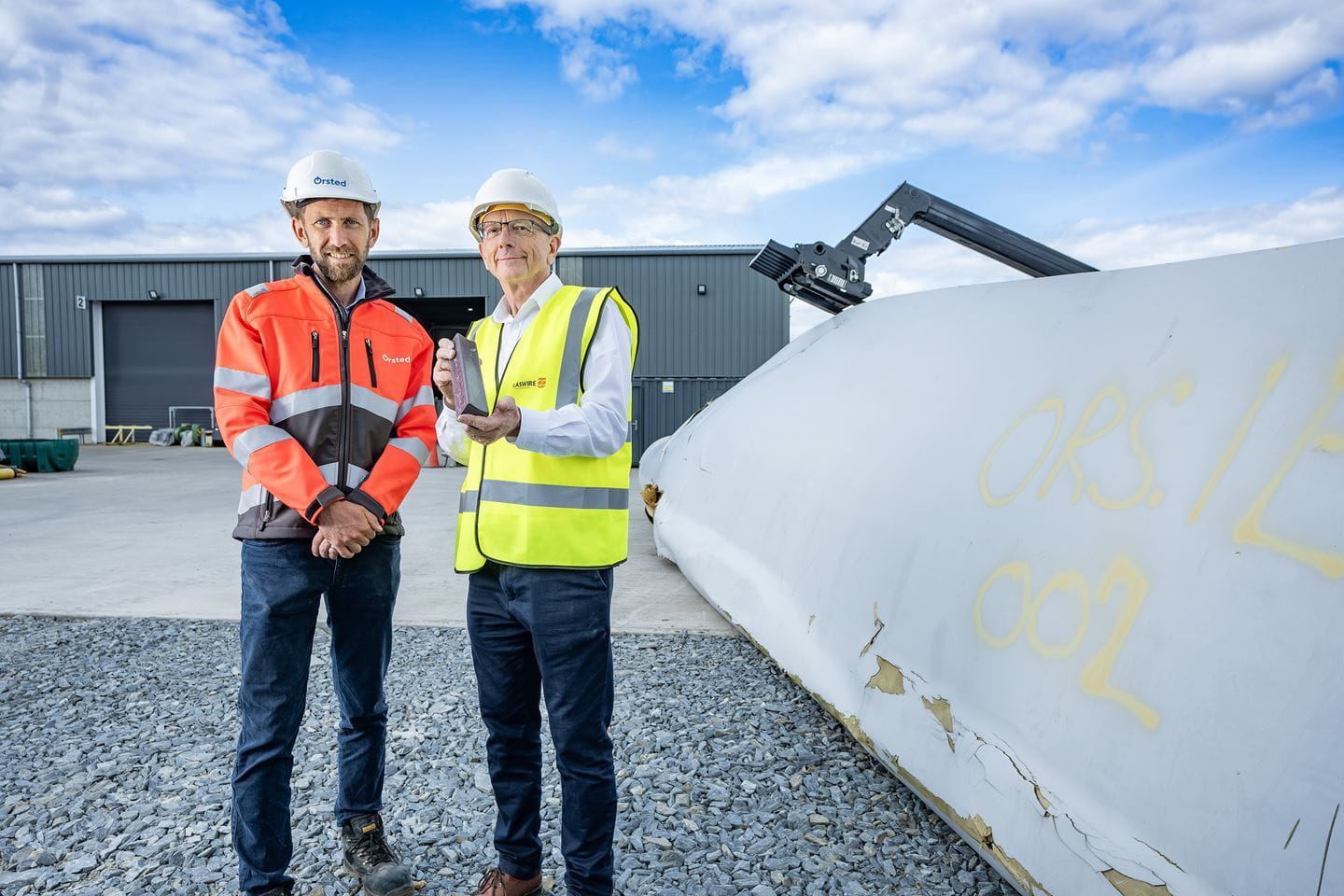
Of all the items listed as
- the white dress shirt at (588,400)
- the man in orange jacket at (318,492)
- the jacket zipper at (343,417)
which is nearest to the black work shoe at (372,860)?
the man in orange jacket at (318,492)

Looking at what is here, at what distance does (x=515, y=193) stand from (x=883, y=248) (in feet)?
20.4

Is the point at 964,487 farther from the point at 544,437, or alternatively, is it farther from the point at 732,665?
the point at 732,665

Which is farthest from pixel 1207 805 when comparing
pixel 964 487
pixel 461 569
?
pixel 461 569

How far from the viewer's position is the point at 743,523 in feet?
14.7

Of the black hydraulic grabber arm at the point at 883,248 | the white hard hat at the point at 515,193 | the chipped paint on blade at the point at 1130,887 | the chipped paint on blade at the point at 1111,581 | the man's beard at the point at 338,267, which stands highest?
the black hydraulic grabber arm at the point at 883,248

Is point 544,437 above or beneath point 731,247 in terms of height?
A: beneath

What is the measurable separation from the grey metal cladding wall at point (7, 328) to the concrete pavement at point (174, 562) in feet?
52.1

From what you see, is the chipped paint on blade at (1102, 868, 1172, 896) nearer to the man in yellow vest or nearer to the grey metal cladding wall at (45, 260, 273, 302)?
the man in yellow vest

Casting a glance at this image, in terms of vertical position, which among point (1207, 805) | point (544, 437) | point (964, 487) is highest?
point (544, 437)

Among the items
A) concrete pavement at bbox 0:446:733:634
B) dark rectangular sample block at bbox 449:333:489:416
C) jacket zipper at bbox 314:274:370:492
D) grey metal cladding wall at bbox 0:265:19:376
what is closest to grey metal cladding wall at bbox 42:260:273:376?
grey metal cladding wall at bbox 0:265:19:376

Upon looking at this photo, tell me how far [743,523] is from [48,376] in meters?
27.9

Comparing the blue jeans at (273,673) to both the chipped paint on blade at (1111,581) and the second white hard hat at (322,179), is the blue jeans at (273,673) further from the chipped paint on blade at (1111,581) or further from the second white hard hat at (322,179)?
the chipped paint on blade at (1111,581)

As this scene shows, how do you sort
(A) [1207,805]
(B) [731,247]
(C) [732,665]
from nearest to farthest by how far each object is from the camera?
(A) [1207,805] → (C) [732,665] → (B) [731,247]

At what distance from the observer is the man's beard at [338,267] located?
2361 millimetres
